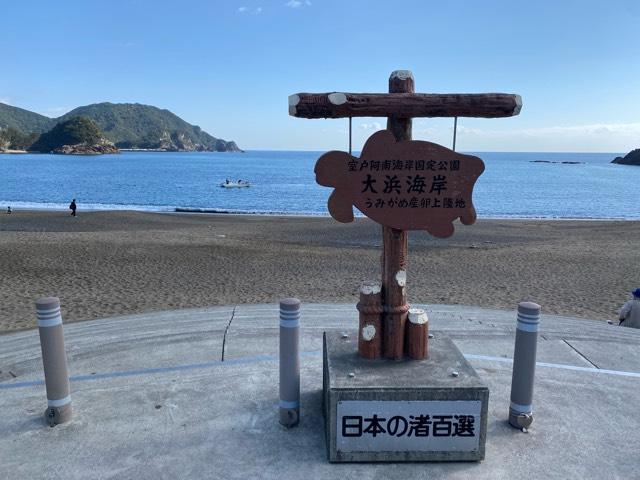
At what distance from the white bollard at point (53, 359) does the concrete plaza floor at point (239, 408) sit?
13 centimetres

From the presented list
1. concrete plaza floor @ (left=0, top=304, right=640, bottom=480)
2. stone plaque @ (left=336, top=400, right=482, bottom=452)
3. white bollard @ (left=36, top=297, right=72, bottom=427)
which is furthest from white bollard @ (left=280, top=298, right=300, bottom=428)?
white bollard @ (left=36, top=297, right=72, bottom=427)

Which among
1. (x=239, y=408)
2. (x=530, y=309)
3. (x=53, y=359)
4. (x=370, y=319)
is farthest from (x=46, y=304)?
(x=530, y=309)

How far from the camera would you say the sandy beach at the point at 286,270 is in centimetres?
1012

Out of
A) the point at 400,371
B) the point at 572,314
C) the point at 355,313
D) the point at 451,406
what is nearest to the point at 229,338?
the point at 355,313

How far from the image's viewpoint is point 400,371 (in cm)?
391

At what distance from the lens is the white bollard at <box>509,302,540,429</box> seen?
390 cm

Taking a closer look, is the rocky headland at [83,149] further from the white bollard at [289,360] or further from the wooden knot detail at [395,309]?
the wooden knot detail at [395,309]

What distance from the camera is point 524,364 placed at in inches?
156

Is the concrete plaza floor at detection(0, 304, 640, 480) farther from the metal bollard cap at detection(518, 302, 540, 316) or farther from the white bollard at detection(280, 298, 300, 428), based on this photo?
the metal bollard cap at detection(518, 302, 540, 316)

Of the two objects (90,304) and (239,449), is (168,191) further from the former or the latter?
(239,449)

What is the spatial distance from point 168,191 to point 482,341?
56041 mm

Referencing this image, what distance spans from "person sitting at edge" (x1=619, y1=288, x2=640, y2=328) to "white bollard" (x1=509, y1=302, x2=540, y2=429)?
4220 mm

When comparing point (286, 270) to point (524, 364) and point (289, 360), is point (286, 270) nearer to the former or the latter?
point (289, 360)

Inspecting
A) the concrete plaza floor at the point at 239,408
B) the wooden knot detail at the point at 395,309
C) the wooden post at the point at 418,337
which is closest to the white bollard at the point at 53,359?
the concrete plaza floor at the point at 239,408
